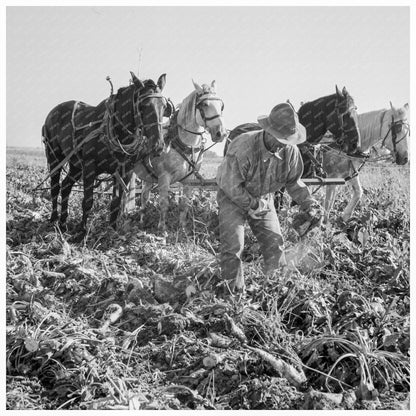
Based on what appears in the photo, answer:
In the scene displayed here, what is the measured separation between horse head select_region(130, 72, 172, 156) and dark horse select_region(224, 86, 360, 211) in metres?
1.46

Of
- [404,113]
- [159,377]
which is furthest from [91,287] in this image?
[404,113]

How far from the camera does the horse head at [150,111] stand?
6402mm

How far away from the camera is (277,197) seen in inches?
296

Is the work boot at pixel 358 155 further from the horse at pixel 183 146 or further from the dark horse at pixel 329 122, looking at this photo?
the horse at pixel 183 146

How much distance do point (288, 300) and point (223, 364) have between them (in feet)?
3.35

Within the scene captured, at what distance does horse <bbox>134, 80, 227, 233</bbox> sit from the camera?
7.13m

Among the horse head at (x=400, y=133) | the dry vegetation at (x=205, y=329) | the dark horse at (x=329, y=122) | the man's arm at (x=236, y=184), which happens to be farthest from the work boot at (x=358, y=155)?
the man's arm at (x=236, y=184)

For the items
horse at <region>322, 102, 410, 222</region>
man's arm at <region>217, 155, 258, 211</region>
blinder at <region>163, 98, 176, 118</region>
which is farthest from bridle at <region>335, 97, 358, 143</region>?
man's arm at <region>217, 155, 258, 211</region>

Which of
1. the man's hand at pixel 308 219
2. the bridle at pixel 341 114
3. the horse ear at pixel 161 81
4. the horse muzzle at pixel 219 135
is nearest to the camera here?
the man's hand at pixel 308 219

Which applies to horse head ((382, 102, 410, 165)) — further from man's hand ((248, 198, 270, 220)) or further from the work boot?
man's hand ((248, 198, 270, 220))

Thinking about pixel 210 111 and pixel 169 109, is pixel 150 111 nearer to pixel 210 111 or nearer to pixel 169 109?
pixel 169 109

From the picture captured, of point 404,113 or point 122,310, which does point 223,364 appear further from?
point 404,113

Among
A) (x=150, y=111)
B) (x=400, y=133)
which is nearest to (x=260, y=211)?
(x=150, y=111)

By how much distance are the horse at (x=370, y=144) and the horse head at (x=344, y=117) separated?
1.98 ft
